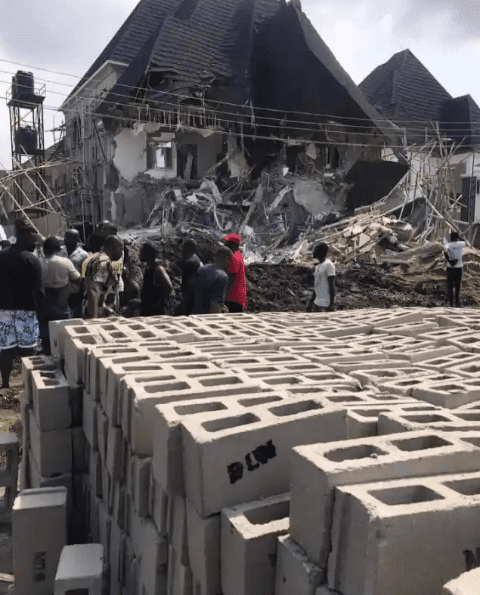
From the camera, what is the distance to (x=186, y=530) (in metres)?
1.93

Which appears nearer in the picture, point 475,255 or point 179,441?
point 179,441

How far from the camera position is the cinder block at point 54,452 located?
3.45 metres

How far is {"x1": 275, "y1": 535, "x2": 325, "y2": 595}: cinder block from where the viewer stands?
145 centimetres

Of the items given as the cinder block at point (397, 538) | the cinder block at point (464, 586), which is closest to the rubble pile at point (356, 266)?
the cinder block at point (397, 538)

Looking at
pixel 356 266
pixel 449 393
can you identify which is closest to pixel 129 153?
pixel 356 266

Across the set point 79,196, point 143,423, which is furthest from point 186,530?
point 79,196

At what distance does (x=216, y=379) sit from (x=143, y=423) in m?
0.48

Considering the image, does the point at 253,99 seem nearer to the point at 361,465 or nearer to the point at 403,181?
the point at 403,181

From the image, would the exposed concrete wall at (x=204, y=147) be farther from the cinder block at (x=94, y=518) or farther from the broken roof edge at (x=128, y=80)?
the cinder block at (x=94, y=518)

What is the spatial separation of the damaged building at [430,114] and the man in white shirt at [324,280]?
20699mm

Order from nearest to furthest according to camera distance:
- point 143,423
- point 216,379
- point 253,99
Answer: point 143,423, point 216,379, point 253,99

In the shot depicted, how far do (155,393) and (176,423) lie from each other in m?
0.44

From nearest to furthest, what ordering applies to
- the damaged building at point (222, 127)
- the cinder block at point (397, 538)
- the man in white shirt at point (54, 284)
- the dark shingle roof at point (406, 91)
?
1. the cinder block at point (397, 538)
2. the man in white shirt at point (54, 284)
3. the damaged building at point (222, 127)
4. the dark shingle roof at point (406, 91)

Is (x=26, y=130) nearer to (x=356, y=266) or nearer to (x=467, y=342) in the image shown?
(x=356, y=266)
